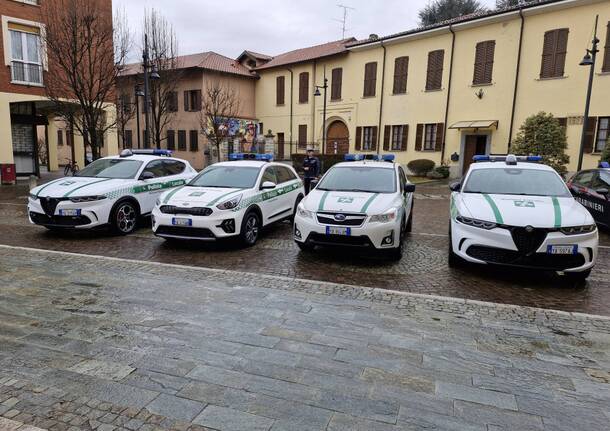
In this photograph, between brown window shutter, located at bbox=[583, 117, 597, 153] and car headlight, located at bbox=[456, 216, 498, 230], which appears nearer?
car headlight, located at bbox=[456, 216, 498, 230]

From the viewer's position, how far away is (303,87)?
Answer: 3309 centimetres

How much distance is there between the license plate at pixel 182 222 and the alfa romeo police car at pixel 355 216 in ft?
6.15

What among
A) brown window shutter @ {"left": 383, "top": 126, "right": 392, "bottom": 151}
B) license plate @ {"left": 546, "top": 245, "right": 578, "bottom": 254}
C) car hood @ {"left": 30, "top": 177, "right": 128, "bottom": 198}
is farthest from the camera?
brown window shutter @ {"left": 383, "top": 126, "right": 392, "bottom": 151}

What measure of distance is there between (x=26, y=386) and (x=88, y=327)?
109 cm

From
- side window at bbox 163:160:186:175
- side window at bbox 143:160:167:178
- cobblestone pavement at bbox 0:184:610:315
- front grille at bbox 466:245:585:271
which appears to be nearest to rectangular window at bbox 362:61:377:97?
side window at bbox 163:160:186:175

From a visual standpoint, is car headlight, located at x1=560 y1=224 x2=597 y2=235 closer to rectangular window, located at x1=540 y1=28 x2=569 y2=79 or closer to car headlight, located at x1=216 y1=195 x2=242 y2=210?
car headlight, located at x1=216 y1=195 x2=242 y2=210

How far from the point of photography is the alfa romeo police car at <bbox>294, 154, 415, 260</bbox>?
21.8 feet

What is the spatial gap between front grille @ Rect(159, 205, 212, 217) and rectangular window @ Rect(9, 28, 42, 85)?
16135mm

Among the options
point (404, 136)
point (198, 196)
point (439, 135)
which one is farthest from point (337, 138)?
point (198, 196)

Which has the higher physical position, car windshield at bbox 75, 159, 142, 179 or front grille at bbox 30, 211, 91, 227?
car windshield at bbox 75, 159, 142, 179

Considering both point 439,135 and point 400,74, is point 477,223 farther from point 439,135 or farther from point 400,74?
point 400,74

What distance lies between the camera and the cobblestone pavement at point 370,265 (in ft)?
18.7

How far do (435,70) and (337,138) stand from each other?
8.74m

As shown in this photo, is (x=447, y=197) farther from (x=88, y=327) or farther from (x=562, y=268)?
(x=88, y=327)
